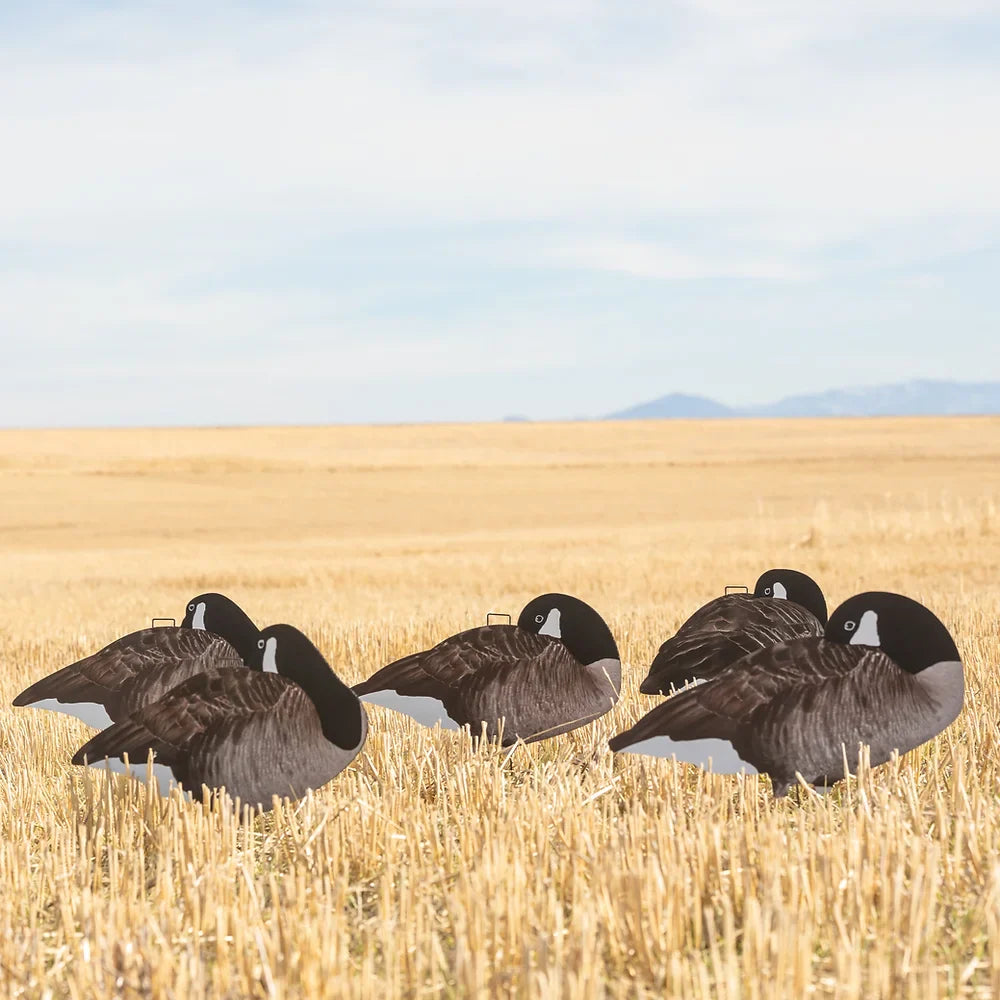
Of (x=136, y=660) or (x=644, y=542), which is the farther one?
(x=644, y=542)

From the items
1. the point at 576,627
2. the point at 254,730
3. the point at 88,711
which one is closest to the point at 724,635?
the point at 576,627

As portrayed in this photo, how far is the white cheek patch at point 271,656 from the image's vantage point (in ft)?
16.7

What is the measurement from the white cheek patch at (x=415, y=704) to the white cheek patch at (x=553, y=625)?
2.18ft

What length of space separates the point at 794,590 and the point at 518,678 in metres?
2.24

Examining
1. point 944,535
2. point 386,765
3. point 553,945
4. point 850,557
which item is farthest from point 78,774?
point 944,535

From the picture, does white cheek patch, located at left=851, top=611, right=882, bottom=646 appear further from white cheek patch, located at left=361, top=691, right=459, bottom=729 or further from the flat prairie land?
white cheek patch, located at left=361, top=691, right=459, bottom=729

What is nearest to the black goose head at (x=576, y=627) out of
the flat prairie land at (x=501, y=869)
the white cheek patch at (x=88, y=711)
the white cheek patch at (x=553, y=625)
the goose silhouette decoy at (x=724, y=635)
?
the white cheek patch at (x=553, y=625)

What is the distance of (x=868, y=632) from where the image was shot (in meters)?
4.92

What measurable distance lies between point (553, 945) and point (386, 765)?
243 centimetres

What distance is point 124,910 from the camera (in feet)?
13.2

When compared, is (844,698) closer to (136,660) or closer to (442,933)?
(442,933)

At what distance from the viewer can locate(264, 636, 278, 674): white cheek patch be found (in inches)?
200

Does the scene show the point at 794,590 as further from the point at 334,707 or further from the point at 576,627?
the point at 334,707

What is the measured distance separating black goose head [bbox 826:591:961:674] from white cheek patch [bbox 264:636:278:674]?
237 cm
